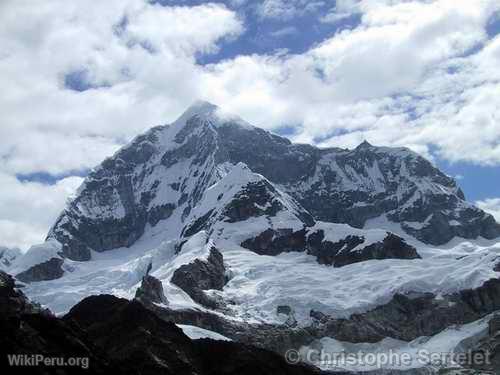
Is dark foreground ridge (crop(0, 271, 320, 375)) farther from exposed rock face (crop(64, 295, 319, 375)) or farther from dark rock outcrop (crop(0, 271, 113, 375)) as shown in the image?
dark rock outcrop (crop(0, 271, 113, 375))

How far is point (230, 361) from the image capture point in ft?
494

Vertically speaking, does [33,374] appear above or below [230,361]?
below

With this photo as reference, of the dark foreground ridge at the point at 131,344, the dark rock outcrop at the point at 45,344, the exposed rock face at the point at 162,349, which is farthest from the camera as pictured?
the exposed rock face at the point at 162,349

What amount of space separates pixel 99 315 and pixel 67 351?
58.6 meters

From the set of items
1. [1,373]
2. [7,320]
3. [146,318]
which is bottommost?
[1,373]

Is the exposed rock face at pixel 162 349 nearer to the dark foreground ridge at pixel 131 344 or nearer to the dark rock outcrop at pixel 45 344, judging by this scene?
the dark foreground ridge at pixel 131 344

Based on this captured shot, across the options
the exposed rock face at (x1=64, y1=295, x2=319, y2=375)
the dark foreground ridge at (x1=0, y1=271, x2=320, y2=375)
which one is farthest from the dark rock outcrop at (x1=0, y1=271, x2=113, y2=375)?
the exposed rock face at (x1=64, y1=295, x2=319, y2=375)

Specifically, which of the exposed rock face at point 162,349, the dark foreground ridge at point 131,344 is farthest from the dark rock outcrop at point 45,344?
the exposed rock face at point 162,349

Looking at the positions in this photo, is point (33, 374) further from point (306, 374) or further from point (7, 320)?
point (306, 374)

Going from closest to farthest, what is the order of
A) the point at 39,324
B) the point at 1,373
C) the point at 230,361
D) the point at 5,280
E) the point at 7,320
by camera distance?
1. the point at 1,373
2. the point at 7,320
3. the point at 39,324
4. the point at 230,361
5. the point at 5,280

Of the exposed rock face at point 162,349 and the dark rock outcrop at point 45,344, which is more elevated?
the exposed rock face at point 162,349

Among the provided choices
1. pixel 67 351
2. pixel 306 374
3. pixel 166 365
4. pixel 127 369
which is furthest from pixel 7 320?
pixel 306 374

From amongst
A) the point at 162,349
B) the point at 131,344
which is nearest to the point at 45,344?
the point at 131,344

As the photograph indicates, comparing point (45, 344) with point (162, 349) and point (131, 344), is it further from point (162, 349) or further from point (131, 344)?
point (162, 349)
